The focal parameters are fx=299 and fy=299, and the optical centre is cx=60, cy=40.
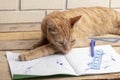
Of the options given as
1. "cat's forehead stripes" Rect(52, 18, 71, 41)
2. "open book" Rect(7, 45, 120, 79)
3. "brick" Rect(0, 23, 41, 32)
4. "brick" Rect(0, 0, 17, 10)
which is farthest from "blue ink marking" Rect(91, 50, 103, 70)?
"brick" Rect(0, 0, 17, 10)

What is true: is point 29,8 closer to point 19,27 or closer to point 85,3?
point 19,27

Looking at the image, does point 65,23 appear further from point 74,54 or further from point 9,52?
point 9,52

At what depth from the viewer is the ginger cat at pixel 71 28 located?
42.1 inches

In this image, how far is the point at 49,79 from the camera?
0.94 metres

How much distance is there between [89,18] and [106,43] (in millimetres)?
145

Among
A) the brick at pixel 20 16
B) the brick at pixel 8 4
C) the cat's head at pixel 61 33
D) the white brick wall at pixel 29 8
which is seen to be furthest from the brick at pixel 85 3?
the cat's head at pixel 61 33

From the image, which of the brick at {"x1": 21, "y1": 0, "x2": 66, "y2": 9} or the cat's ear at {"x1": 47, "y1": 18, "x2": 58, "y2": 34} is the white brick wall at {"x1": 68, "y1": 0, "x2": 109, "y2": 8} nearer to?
the brick at {"x1": 21, "y1": 0, "x2": 66, "y2": 9}

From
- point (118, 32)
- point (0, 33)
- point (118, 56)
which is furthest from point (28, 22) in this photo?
point (118, 56)

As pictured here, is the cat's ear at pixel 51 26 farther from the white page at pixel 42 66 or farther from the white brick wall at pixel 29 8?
the white brick wall at pixel 29 8

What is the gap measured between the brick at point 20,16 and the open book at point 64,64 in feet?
1.20

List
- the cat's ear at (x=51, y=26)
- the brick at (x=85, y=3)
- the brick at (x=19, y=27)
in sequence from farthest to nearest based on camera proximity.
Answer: the brick at (x=85, y=3)
the brick at (x=19, y=27)
the cat's ear at (x=51, y=26)

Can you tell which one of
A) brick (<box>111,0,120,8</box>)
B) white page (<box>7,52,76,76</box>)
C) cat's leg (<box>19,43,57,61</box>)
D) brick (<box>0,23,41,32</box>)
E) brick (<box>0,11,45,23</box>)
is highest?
brick (<box>111,0,120,8</box>)

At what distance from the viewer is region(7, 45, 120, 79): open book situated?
37.6 inches

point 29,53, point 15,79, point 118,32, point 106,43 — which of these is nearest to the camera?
point 15,79
